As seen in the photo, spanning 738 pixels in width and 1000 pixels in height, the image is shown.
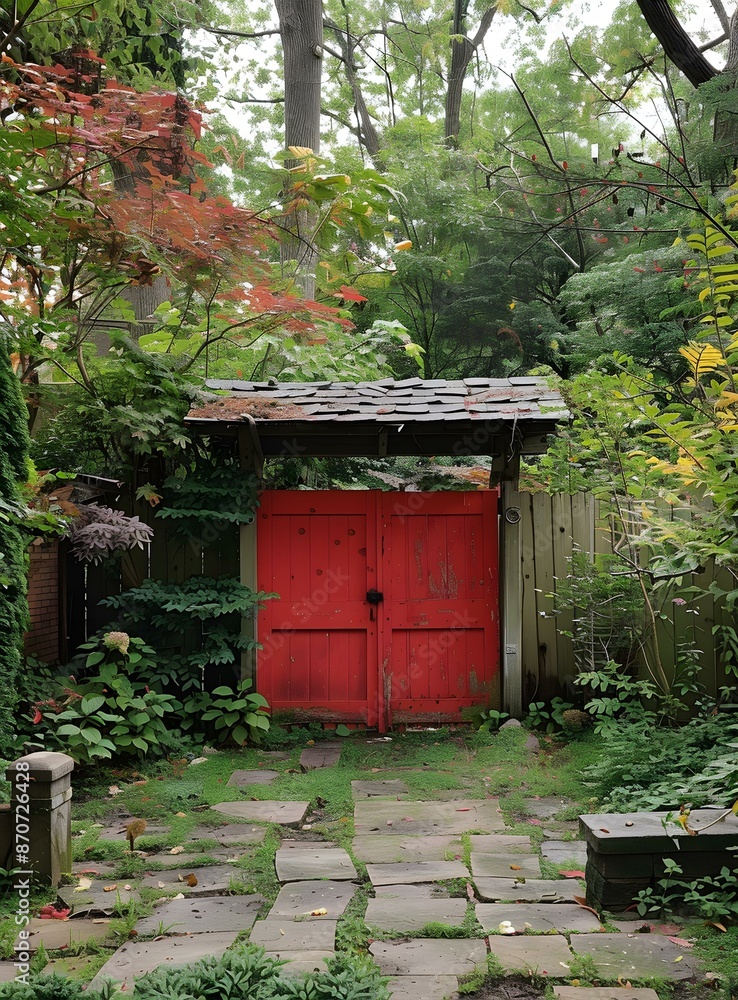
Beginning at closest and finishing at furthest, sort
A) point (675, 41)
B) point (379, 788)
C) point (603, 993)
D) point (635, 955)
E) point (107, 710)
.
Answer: point (603, 993) → point (635, 955) → point (379, 788) → point (675, 41) → point (107, 710)

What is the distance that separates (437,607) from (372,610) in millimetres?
574

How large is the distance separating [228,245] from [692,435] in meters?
4.13

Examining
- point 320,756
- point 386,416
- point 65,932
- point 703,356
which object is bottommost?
point 320,756

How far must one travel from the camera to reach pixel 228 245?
6.17m

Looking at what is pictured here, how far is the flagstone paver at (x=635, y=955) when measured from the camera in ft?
9.53

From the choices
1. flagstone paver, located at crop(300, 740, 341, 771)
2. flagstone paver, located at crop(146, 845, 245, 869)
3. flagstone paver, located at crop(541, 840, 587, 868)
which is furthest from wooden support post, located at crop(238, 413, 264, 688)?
flagstone paver, located at crop(541, 840, 587, 868)

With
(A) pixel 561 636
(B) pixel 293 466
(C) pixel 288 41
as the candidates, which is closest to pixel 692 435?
(A) pixel 561 636

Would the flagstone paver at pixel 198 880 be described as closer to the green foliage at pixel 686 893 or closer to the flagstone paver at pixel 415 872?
the flagstone paver at pixel 415 872

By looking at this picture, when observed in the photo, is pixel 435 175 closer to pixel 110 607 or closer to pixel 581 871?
pixel 110 607

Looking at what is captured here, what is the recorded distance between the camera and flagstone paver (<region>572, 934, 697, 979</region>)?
2906 millimetres

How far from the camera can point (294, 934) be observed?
3.26 m

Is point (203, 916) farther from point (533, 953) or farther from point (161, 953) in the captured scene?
point (533, 953)

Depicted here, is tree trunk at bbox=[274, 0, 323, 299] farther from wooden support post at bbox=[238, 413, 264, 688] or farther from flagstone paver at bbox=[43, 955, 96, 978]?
flagstone paver at bbox=[43, 955, 96, 978]

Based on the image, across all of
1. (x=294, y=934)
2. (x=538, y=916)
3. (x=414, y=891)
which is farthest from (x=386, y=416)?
(x=294, y=934)
